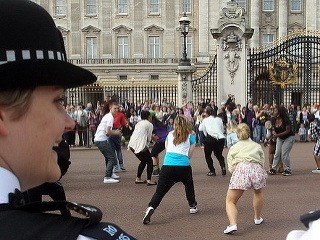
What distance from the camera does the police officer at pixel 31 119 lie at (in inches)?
46.2

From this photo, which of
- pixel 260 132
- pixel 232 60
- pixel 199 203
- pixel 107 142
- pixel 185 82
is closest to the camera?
pixel 199 203

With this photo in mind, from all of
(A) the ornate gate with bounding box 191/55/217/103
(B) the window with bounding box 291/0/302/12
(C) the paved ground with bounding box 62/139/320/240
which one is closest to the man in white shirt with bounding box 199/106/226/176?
(C) the paved ground with bounding box 62/139/320/240

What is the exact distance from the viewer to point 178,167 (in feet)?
25.7

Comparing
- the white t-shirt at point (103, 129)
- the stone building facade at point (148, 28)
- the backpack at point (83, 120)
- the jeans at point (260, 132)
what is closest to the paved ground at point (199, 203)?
the white t-shirt at point (103, 129)

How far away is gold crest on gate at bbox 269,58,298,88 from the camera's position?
78.5 feet

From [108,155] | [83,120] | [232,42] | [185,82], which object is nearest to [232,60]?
[232,42]

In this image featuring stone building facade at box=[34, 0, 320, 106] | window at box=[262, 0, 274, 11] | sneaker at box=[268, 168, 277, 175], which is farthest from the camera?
window at box=[262, 0, 274, 11]

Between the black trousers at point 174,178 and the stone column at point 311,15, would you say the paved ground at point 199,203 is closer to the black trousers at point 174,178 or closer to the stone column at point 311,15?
the black trousers at point 174,178

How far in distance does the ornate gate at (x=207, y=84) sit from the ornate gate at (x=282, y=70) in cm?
169

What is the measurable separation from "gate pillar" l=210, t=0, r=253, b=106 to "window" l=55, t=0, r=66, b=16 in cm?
3031

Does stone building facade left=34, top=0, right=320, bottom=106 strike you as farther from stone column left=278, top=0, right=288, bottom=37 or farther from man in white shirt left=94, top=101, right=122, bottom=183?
man in white shirt left=94, top=101, right=122, bottom=183

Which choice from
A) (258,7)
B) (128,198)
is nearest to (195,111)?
(128,198)

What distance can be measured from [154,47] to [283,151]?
124ft

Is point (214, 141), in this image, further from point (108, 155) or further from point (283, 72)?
point (283, 72)
